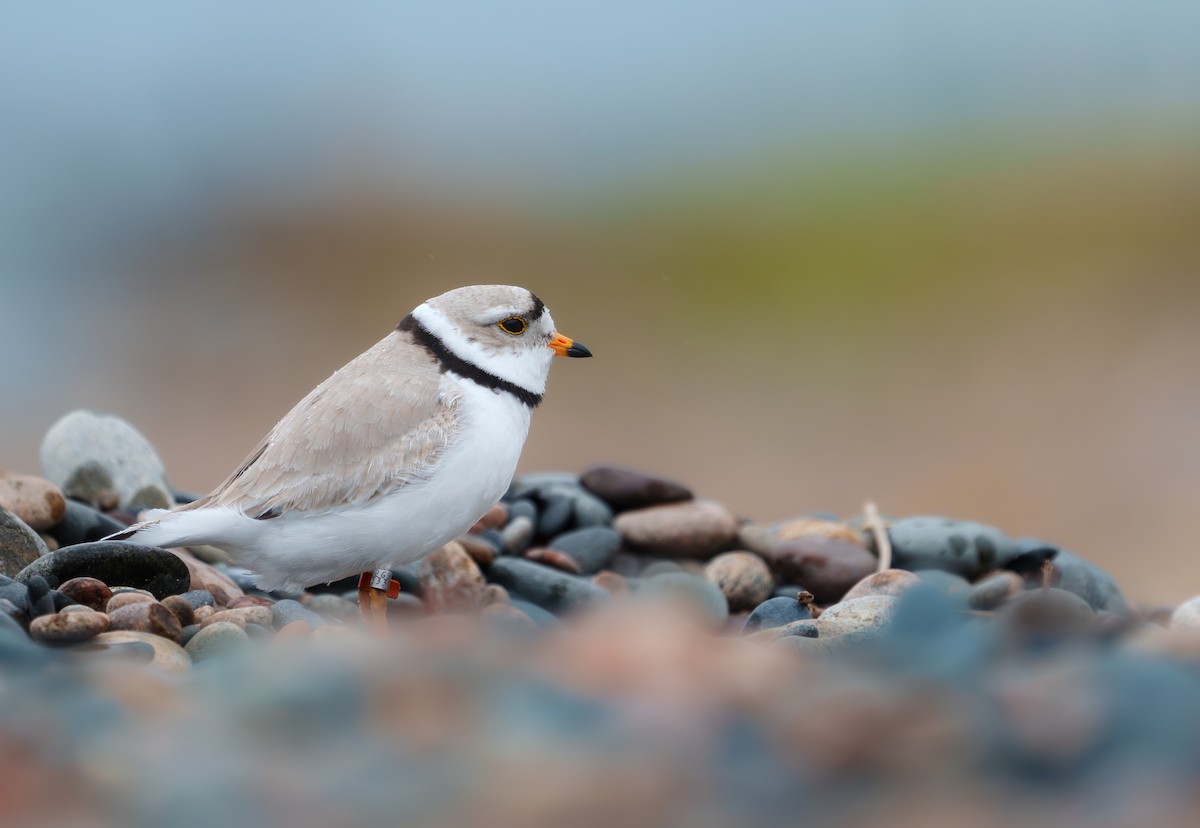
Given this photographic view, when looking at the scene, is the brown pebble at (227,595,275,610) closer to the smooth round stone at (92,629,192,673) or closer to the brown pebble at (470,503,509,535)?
the smooth round stone at (92,629,192,673)

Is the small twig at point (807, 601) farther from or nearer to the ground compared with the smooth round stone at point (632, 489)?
farther from the ground

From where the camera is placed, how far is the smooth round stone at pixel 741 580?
614 centimetres

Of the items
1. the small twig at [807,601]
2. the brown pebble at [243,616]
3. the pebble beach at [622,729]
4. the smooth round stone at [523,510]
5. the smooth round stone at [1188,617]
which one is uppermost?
the pebble beach at [622,729]

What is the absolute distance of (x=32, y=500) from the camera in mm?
5648

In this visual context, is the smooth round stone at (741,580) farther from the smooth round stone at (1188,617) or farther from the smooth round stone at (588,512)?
the smooth round stone at (1188,617)

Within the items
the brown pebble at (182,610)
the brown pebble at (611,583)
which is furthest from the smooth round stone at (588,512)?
the brown pebble at (182,610)

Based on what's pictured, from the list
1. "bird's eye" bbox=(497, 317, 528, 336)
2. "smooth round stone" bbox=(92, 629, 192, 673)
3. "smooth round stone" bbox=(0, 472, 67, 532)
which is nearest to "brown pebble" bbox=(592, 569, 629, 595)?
"bird's eye" bbox=(497, 317, 528, 336)

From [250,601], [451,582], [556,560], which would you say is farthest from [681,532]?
[250,601]

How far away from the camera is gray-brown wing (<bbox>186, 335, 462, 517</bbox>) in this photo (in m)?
4.66

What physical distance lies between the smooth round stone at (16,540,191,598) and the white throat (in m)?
1.46

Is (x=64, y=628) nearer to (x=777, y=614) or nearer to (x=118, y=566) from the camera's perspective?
(x=118, y=566)

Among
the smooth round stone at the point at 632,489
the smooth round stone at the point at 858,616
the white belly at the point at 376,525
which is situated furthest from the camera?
the smooth round stone at the point at 632,489

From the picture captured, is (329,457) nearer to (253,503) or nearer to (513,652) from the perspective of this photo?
(253,503)

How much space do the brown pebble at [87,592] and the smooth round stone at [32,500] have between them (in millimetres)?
1145
